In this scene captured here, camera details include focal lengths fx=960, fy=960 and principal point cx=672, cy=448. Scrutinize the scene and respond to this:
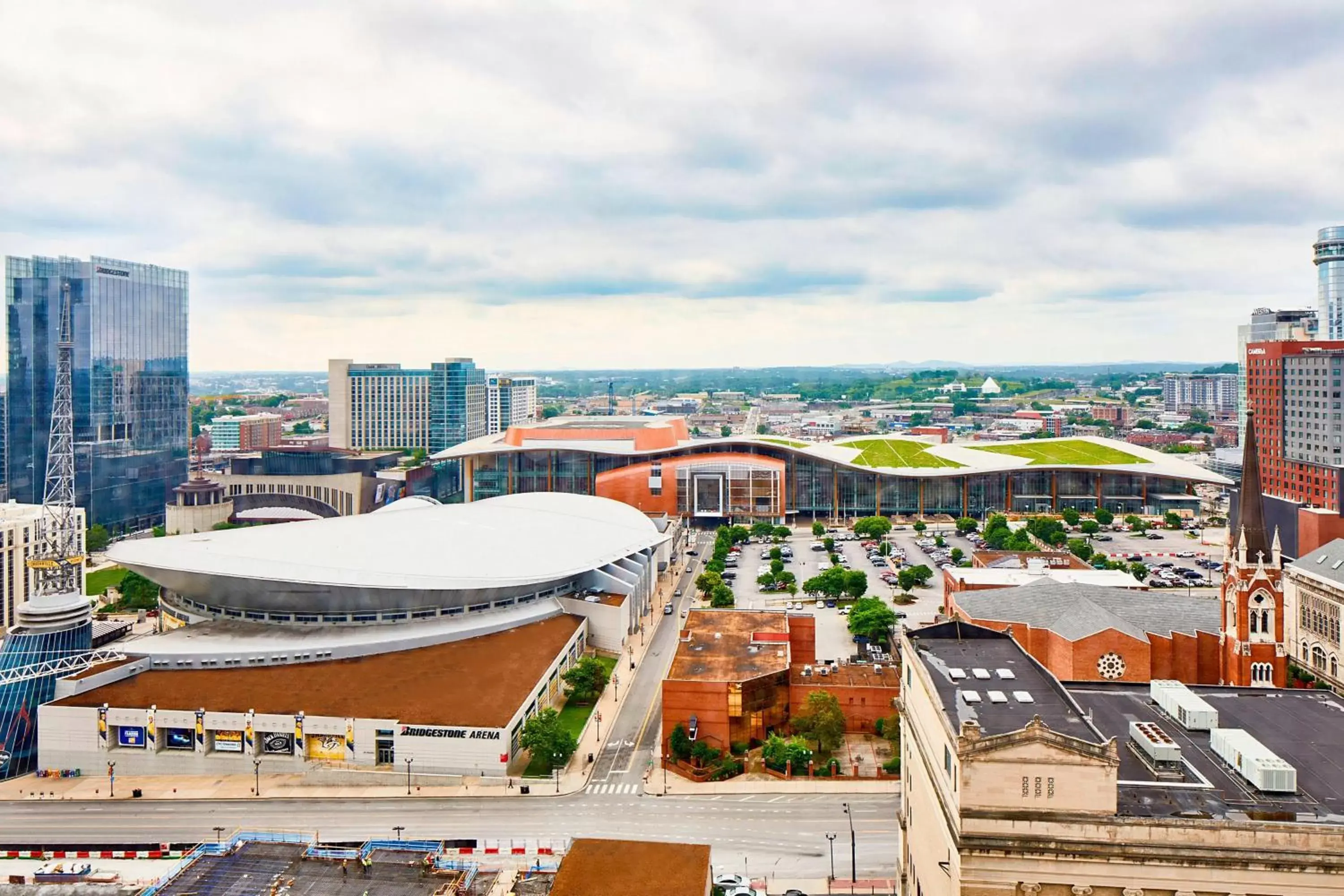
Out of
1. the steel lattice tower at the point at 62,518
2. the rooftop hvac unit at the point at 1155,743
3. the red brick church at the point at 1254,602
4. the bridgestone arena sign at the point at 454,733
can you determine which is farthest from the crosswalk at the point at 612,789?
the steel lattice tower at the point at 62,518

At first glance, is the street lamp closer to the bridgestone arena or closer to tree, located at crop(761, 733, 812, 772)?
tree, located at crop(761, 733, 812, 772)

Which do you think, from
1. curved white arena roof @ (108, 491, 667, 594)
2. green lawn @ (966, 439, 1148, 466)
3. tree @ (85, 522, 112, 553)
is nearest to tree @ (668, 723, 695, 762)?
curved white arena roof @ (108, 491, 667, 594)

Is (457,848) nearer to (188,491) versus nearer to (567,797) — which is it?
(567,797)

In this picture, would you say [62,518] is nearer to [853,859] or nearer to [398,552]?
→ [398,552]

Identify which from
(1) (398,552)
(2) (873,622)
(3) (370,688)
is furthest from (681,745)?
(1) (398,552)

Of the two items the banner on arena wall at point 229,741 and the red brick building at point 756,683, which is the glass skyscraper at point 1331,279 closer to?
the red brick building at point 756,683
